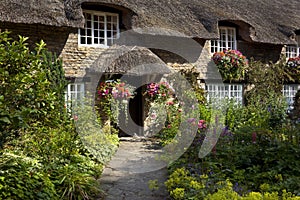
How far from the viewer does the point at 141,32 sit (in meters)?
10.5

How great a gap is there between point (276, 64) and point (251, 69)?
1248 millimetres

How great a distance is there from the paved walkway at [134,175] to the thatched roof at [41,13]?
355 centimetres

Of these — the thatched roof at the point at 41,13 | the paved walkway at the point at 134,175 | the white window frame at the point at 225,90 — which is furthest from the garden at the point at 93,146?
the white window frame at the point at 225,90

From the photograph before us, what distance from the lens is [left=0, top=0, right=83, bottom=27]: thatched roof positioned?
855cm

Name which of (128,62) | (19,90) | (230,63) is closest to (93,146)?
(19,90)

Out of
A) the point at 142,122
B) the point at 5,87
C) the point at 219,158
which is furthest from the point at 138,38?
the point at 5,87

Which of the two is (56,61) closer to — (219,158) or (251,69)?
(219,158)

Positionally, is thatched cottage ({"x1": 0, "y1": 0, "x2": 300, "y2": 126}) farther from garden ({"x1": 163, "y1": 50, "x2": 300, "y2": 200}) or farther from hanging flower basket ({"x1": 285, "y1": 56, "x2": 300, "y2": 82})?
garden ({"x1": 163, "y1": 50, "x2": 300, "y2": 200})

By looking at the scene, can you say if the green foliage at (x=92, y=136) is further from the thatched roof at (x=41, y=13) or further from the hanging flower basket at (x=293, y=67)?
the hanging flower basket at (x=293, y=67)

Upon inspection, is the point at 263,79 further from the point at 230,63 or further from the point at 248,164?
the point at 248,164

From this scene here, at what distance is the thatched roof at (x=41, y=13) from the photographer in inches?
336

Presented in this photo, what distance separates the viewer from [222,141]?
7.41 metres

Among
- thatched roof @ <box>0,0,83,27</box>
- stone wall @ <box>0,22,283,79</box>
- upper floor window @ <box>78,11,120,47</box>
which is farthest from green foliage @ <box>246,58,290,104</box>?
thatched roof @ <box>0,0,83,27</box>

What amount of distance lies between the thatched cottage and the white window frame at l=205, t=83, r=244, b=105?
4 centimetres
